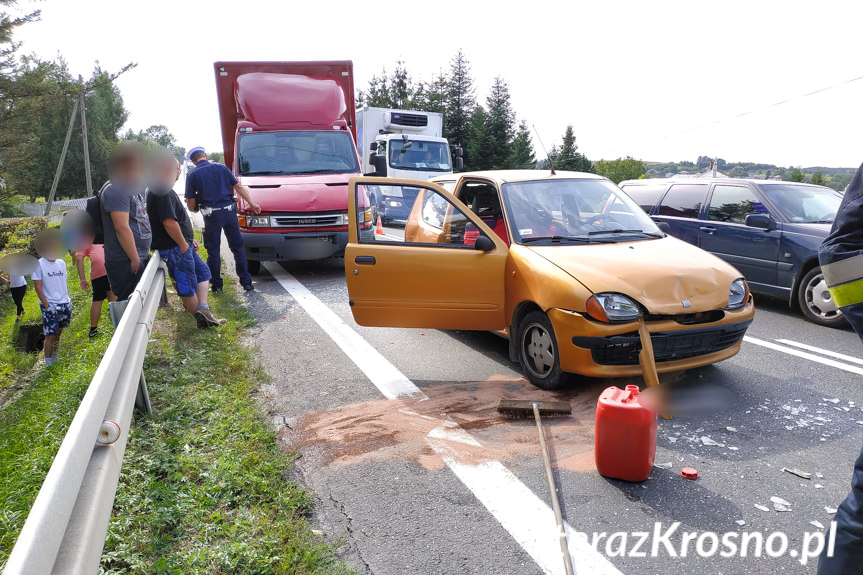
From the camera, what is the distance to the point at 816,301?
6.82m

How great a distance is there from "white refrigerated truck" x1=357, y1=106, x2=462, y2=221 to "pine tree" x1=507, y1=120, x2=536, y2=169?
3385cm

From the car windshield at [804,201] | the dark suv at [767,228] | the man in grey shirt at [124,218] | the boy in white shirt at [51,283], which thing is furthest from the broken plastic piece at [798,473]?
the boy in white shirt at [51,283]

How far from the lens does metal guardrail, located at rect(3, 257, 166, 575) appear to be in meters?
1.51

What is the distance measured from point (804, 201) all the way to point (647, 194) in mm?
2306

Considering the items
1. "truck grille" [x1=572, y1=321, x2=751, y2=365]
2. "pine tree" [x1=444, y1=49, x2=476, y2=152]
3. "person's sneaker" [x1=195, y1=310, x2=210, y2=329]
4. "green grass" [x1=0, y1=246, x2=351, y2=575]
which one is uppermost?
"pine tree" [x1=444, y1=49, x2=476, y2=152]

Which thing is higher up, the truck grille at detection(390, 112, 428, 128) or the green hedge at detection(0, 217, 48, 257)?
the truck grille at detection(390, 112, 428, 128)

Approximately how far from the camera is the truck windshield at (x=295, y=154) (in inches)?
385

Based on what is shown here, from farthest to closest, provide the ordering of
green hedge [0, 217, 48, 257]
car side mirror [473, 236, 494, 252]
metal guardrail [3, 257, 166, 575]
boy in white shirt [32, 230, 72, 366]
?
1. green hedge [0, 217, 48, 257]
2. boy in white shirt [32, 230, 72, 366]
3. car side mirror [473, 236, 494, 252]
4. metal guardrail [3, 257, 166, 575]

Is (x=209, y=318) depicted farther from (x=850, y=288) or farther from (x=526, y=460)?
(x=850, y=288)

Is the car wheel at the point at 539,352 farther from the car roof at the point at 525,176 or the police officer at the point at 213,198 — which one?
the police officer at the point at 213,198

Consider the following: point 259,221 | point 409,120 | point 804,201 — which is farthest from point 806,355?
point 409,120

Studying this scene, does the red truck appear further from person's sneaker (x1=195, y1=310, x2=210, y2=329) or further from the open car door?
the open car door

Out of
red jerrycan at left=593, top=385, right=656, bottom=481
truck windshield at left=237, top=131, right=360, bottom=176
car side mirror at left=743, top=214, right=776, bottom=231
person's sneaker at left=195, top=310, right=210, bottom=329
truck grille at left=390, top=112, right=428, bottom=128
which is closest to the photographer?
red jerrycan at left=593, top=385, right=656, bottom=481

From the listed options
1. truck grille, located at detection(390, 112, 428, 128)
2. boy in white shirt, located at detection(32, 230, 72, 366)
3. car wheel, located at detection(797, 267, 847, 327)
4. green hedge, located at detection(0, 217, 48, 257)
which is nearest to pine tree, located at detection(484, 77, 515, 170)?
truck grille, located at detection(390, 112, 428, 128)
